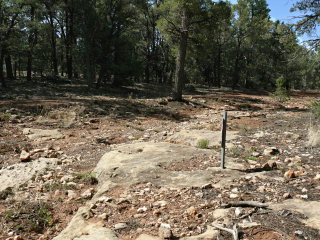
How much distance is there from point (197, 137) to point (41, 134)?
469 centimetres

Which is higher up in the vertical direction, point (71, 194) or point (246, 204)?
point (246, 204)

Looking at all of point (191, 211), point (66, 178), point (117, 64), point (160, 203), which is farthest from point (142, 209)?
point (117, 64)

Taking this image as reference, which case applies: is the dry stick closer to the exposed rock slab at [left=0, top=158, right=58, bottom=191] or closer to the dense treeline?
the exposed rock slab at [left=0, top=158, right=58, bottom=191]

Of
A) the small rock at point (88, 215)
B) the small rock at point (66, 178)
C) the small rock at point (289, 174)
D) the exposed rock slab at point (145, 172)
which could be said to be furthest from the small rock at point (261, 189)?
the small rock at point (66, 178)

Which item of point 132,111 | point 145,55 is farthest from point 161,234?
point 145,55

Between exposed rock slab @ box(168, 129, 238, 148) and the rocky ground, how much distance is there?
0.09ft

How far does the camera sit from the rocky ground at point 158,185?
3.43m

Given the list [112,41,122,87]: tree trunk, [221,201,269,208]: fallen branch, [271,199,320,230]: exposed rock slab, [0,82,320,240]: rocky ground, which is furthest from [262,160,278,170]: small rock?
[112,41,122,87]: tree trunk

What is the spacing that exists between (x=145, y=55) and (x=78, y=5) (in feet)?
47.3

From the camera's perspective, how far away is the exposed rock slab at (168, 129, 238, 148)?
24.9ft

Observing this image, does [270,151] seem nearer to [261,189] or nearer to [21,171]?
[261,189]

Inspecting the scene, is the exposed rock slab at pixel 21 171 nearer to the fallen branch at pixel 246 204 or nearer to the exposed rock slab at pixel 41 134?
the exposed rock slab at pixel 41 134

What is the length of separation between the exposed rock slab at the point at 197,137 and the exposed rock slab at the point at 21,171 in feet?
11.0

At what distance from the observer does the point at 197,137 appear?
8.03 metres
